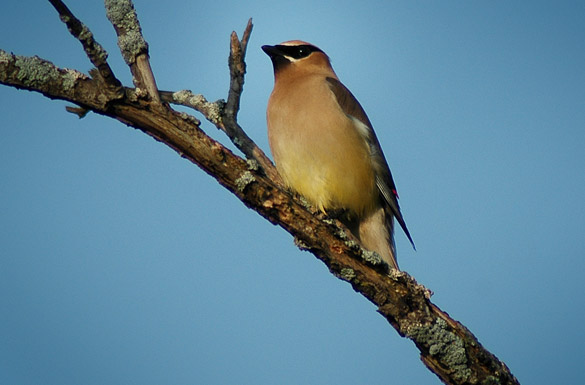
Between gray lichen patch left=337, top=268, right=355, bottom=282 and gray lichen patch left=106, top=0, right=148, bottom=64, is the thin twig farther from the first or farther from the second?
gray lichen patch left=337, top=268, right=355, bottom=282

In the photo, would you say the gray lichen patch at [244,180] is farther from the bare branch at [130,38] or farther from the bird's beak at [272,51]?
the bird's beak at [272,51]

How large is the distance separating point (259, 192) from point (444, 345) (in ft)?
4.15

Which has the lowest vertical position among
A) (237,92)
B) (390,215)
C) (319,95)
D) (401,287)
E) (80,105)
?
(80,105)

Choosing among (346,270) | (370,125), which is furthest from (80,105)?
(370,125)

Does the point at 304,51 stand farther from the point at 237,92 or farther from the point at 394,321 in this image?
the point at 394,321

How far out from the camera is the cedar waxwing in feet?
17.5

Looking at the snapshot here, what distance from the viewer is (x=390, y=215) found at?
574 centimetres

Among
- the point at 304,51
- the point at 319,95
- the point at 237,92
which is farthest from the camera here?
the point at 304,51

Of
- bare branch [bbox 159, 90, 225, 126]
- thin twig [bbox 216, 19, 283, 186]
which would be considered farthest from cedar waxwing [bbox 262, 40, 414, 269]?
bare branch [bbox 159, 90, 225, 126]

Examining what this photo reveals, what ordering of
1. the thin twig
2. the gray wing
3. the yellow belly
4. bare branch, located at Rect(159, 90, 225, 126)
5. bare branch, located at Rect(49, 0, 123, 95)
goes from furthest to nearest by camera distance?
the gray wing, the yellow belly, bare branch, located at Rect(159, 90, 225, 126), the thin twig, bare branch, located at Rect(49, 0, 123, 95)

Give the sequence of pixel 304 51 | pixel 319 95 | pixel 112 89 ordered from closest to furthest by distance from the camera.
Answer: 1. pixel 112 89
2. pixel 319 95
3. pixel 304 51

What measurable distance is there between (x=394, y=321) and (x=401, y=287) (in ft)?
0.63

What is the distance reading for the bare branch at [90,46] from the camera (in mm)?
3516

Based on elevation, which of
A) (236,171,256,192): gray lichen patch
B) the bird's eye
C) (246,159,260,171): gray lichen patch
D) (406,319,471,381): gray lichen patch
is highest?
the bird's eye
